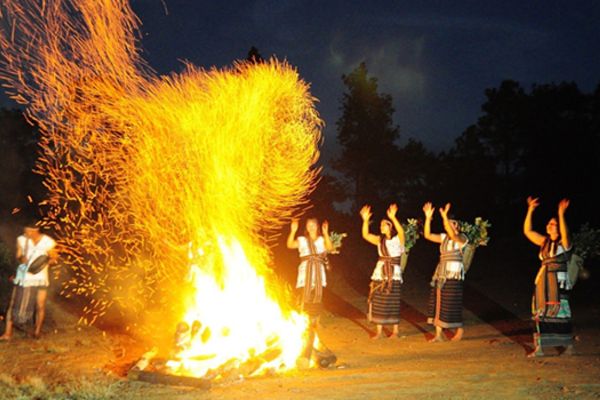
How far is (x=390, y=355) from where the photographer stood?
32.2 feet

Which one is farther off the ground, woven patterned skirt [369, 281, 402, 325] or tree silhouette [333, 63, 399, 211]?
tree silhouette [333, 63, 399, 211]

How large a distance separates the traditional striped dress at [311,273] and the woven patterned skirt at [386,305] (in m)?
1.17

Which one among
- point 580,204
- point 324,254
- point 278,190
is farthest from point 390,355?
point 580,204

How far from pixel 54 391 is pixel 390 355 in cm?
476

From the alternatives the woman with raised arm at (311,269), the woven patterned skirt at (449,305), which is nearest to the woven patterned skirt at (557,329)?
the woven patterned skirt at (449,305)

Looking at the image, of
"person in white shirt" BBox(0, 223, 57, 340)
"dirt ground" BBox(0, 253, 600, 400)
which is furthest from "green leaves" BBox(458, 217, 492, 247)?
"person in white shirt" BBox(0, 223, 57, 340)

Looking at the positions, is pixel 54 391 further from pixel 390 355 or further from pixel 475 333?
pixel 475 333

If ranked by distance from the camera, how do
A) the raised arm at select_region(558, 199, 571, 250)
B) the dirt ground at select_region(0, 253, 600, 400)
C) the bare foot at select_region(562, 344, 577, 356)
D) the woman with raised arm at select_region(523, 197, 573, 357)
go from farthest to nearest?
the bare foot at select_region(562, 344, 577, 356) < the woman with raised arm at select_region(523, 197, 573, 357) < the raised arm at select_region(558, 199, 571, 250) < the dirt ground at select_region(0, 253, 600, 400)

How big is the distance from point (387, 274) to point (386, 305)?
21.6 inches

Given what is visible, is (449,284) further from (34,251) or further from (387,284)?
(34,251)

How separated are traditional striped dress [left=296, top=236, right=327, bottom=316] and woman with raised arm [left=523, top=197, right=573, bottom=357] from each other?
3234mm

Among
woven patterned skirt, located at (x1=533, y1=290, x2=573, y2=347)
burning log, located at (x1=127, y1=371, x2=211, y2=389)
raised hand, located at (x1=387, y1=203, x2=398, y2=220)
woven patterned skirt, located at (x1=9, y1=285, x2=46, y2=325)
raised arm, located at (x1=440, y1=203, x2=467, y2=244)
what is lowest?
burning log, located at (x1=127, y1=371, x2=211, y2=389)

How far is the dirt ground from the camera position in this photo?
730cm

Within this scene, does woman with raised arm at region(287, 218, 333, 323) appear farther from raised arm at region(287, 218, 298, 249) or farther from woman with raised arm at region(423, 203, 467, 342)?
woman with raised arm at region(423, 203, 467, 342)
